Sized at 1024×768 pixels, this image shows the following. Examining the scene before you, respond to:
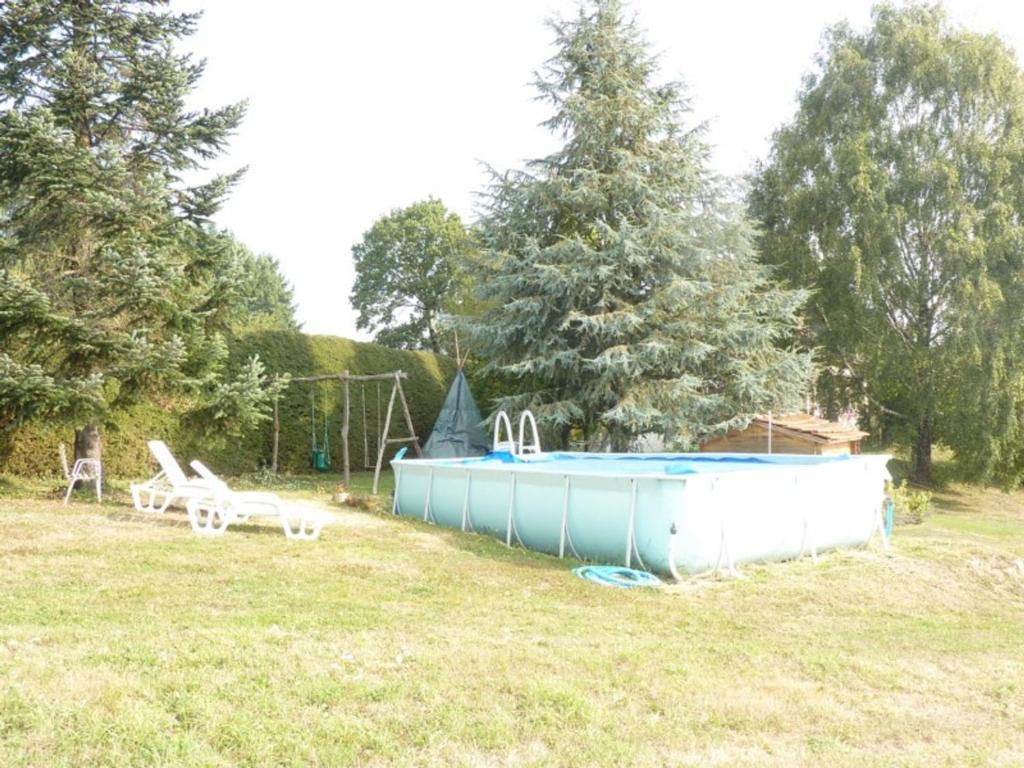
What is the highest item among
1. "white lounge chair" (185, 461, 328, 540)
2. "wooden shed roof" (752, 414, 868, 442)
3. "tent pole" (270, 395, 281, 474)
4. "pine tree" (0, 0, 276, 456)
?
"pine tree" (0, 0, 276, 456)

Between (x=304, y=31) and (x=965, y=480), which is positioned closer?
(x=304, y=31)

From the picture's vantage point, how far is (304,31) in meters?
9.51

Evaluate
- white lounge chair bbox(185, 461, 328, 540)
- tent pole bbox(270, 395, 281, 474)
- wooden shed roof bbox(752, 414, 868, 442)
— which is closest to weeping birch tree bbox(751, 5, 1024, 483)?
wooden shed roof bbox(752, 414, 868, 442)

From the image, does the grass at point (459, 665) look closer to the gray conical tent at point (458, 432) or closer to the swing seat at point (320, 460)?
the swing seat at point (320, 460)

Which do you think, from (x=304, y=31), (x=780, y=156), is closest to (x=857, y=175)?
(x=780, y=156)

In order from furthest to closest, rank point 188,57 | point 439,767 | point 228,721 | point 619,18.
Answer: point 619,18 < point 188,57 < point 228,721 < point 439,767

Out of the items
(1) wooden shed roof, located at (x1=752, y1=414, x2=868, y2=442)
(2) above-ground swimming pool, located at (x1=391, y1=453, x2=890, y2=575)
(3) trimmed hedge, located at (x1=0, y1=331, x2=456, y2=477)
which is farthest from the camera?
(1) wooden shed roof, located at (x1=752, y1=414, x2=868, y2=442)

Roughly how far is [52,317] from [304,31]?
4.96 m

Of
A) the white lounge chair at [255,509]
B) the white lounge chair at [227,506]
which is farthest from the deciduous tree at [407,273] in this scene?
the white lounge chair at [255,509]

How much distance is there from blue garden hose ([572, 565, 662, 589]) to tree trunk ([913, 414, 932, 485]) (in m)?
18.5

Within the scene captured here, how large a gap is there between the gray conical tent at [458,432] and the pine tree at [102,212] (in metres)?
6.93

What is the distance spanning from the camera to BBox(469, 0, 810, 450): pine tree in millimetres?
17109

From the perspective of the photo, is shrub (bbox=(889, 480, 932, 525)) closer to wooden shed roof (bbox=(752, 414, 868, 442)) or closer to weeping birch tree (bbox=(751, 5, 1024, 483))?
wooden shed roof (bbox=(752, 414, 868, 442))

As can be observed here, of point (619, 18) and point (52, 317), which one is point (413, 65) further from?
point (619, 18)
